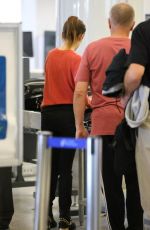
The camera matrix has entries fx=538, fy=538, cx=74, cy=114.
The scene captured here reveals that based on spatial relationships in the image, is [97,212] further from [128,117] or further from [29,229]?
[29,229]

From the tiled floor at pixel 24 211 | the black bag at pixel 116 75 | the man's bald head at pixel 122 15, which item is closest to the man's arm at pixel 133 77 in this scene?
the black bag at pixel 116 75

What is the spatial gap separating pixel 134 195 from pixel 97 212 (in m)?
1.10

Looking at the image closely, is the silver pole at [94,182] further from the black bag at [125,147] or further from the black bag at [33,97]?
the black bag at [33,97]

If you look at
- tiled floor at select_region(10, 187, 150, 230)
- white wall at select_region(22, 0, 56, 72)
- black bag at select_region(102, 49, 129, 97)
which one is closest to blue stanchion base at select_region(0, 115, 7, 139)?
black bag at select_region(102, 49, 129, 97)

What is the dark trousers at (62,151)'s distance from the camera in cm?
322

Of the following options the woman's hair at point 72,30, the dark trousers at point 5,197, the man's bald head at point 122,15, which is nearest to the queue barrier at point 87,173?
the man's bald head at point 122,15

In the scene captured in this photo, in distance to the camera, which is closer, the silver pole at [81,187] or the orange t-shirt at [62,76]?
the orange t-shirt at [62,76]

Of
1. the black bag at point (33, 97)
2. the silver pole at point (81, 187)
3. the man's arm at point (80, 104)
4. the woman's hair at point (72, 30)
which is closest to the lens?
the man's arm at point (80, 104)

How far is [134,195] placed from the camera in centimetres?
286

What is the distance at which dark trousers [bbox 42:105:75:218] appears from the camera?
3.22 metres

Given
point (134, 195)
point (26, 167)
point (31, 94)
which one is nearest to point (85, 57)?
point (134, 195)

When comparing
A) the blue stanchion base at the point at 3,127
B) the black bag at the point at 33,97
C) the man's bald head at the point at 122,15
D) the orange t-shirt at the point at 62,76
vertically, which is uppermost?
the man's bald head at the point at 122,15

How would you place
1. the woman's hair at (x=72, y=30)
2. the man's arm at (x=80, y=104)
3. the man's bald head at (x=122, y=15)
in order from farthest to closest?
the woman's hair at (x=72, y=30) → the man's arm at (x=80, y=104) → the man's bald head at (x=122, y=15)

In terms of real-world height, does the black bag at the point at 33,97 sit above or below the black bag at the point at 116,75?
below
